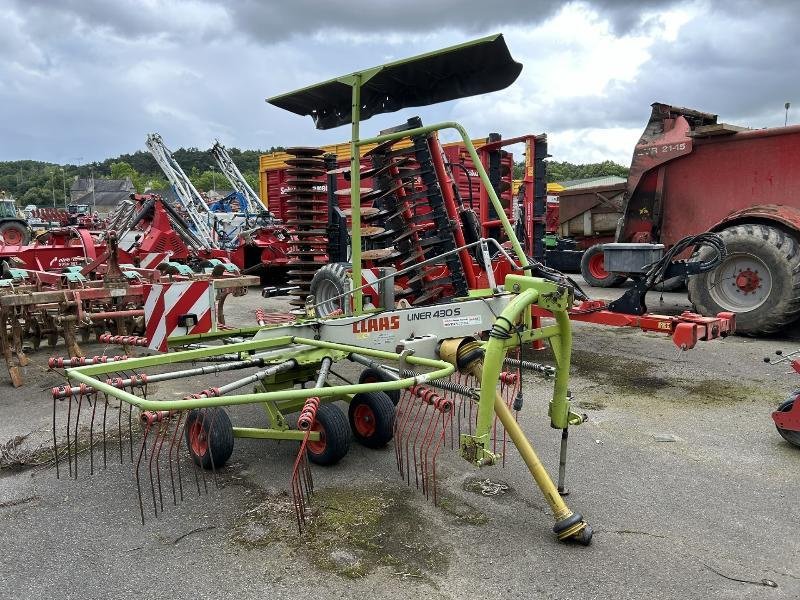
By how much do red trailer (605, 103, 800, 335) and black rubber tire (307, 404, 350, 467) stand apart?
4.09 metres

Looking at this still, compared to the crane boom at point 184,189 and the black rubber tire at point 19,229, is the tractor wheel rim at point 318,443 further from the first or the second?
the black rubber tire at point 19,229

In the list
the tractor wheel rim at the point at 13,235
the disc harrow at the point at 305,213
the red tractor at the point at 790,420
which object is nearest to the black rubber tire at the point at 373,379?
the red tractor at the point at 790,420

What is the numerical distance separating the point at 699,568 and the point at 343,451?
75.8 inches

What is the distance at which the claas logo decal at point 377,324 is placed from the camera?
3855 mm

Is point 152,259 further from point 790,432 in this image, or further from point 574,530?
point 790,432

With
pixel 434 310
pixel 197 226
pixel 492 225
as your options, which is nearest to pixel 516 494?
pixel 434 310

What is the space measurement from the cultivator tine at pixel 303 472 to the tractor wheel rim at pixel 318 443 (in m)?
0.19

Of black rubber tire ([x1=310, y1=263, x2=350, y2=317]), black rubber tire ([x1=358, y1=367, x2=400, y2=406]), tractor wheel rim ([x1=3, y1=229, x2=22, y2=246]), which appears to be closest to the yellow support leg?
black rubber tire ([x1=358, y1=367, x2=400, y2=406])

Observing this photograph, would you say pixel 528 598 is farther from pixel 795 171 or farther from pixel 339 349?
pixel 795 171

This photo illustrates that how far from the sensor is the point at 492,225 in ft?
22.3

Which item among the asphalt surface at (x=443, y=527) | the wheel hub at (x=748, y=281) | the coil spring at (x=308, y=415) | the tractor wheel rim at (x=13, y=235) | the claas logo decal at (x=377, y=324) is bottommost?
the asphalt surface at (x=443, y=527)

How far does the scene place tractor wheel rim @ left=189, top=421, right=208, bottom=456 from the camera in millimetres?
3633

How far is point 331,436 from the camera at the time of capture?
361 centimetres

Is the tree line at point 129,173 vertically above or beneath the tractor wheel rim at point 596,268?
above
